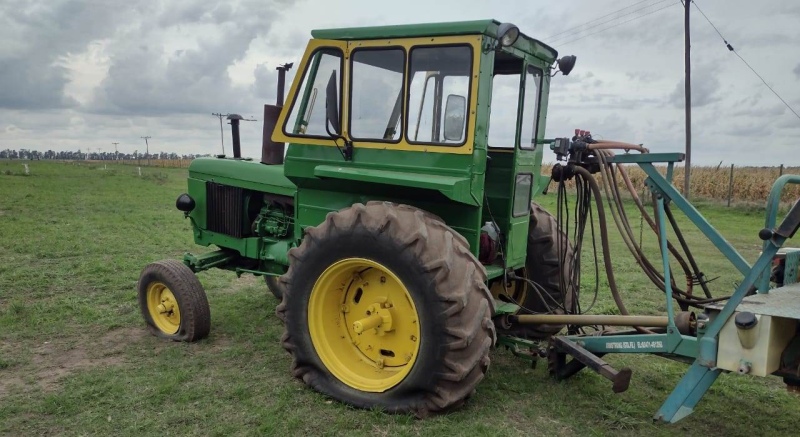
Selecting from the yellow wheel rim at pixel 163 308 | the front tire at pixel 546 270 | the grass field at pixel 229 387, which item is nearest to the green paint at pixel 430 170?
the front tire at pixel 546 270

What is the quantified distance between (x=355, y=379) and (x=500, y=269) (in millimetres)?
1345

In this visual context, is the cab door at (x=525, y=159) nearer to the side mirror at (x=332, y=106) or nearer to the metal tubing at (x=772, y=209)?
the side mirror at (x=332, y=106)

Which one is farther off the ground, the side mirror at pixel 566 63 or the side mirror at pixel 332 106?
the side mirror at pixel 566 63

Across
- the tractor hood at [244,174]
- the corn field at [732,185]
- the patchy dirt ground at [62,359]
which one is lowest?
the patchy dirt ground at [62,359]

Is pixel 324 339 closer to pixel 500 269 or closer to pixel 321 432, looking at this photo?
pixel 321 432

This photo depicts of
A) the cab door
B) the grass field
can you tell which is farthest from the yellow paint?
the grass field

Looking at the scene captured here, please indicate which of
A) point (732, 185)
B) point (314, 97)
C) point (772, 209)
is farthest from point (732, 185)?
point (314, 97)

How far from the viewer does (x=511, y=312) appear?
14.3 ft

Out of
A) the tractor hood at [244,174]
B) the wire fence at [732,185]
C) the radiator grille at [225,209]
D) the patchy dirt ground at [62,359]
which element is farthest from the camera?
the wire fence at [732,185]

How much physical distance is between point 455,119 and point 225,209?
2897 mm

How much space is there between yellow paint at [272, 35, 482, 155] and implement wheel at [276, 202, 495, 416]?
461mm

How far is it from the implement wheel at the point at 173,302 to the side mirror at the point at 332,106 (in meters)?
1.97

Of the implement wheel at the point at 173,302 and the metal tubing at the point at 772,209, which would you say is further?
the implement wheel at the point at 173,302

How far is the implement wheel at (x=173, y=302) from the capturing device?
203 inches
